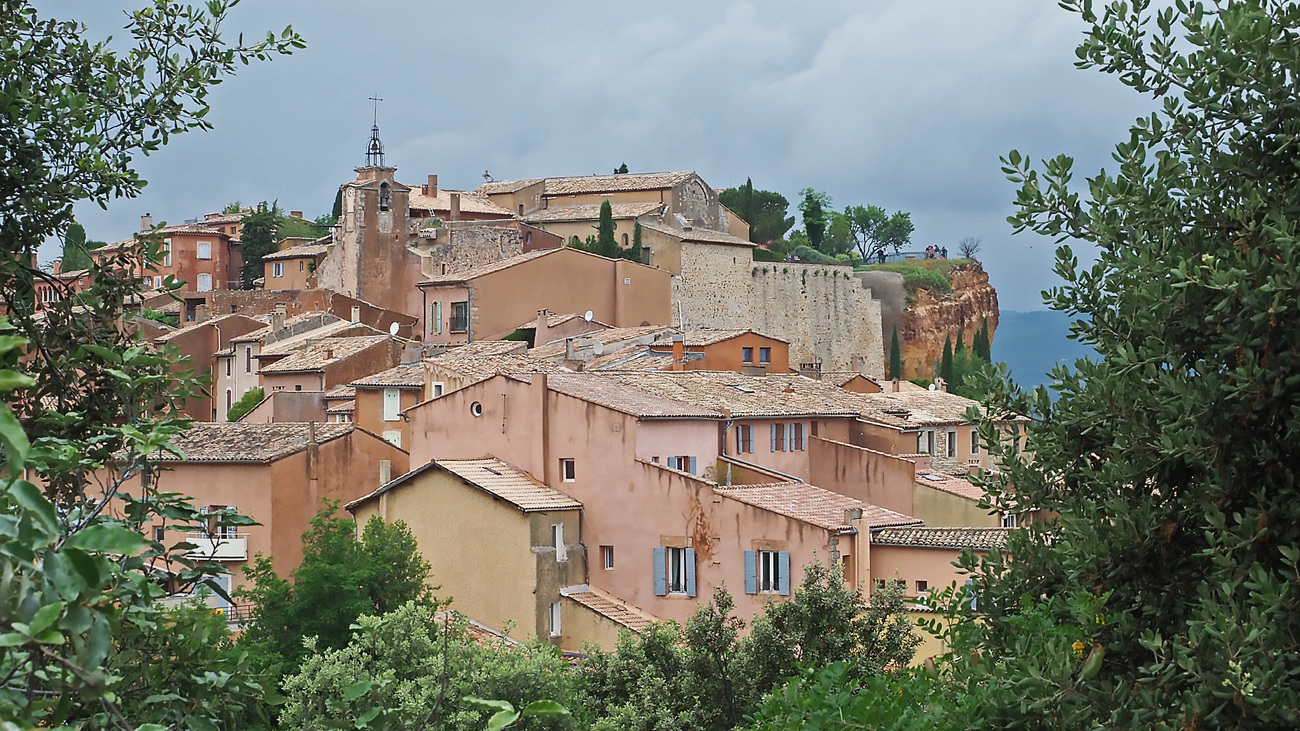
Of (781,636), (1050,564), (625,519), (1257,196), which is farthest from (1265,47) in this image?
(625,519)

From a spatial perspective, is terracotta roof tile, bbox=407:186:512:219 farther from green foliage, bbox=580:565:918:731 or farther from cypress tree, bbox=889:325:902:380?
green foliage, bbox=580:565:918:731

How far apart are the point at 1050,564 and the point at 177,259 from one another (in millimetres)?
69864

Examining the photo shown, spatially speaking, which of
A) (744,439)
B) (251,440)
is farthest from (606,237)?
(744,439)

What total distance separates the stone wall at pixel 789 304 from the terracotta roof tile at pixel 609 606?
117ft

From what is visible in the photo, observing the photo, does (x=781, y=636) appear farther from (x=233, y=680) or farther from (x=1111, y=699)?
(x=233, y=680)

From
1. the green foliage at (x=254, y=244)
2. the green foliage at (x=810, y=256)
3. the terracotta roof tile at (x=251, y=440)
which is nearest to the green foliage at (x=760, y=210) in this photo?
the green foliage at (x=810, y=256)

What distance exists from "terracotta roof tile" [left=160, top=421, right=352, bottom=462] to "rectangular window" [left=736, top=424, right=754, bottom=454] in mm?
9309

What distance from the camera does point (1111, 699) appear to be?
523 centimetres

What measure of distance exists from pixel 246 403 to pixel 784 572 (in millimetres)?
28293

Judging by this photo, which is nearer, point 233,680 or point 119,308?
point 233,680

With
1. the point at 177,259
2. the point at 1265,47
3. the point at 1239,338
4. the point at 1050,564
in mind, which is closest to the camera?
the point at 1239,338

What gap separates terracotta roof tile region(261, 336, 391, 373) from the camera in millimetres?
43219

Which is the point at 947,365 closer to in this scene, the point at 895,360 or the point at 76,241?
the point at 895,360

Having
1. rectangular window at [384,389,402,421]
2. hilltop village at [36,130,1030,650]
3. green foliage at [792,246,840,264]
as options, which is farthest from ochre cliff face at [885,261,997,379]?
rectangular window at [384,389,402,421]
